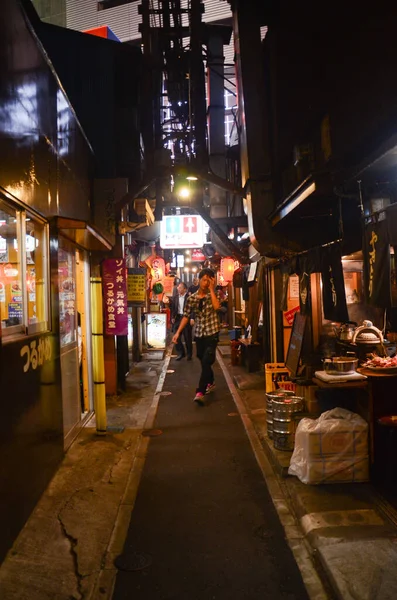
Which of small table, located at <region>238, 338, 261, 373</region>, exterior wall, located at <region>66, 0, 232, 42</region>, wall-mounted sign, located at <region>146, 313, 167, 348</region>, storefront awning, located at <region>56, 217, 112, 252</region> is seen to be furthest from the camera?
exterior wall, located at <region>66, 0, 232, 42</region>

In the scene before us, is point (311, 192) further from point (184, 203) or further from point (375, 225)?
point (184, 203)

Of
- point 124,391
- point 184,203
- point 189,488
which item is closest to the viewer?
point 189,488

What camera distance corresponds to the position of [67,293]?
26.7 feet

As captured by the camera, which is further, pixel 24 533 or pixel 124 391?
pixel 124 391

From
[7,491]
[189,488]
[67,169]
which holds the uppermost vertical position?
[67,169]

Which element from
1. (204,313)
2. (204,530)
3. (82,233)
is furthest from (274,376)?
(82,233)

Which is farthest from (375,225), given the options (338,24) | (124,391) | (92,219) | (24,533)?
(124,391)

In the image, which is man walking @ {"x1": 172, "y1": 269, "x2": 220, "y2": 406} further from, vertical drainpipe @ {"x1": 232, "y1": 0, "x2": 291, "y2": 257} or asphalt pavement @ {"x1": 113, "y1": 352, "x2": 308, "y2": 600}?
asphalt pavement @ {"x1": 113, "y1": 352, "x2": 308, "y2": 600}

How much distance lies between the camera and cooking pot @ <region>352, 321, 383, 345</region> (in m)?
7.48

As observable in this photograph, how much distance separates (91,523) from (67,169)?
604 cm

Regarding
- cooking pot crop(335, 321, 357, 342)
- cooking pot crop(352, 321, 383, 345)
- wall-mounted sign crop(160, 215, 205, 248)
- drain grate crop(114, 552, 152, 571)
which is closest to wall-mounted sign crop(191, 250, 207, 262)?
wall-mounted sign crop(160, 215, 205, 248)

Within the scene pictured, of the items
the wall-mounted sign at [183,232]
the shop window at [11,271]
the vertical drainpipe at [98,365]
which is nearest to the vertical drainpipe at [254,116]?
the vertical drainpipe at [98,365]

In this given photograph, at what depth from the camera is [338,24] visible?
888cm

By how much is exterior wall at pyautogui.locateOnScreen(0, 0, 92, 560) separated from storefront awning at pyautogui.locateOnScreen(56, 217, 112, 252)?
0.23 m
